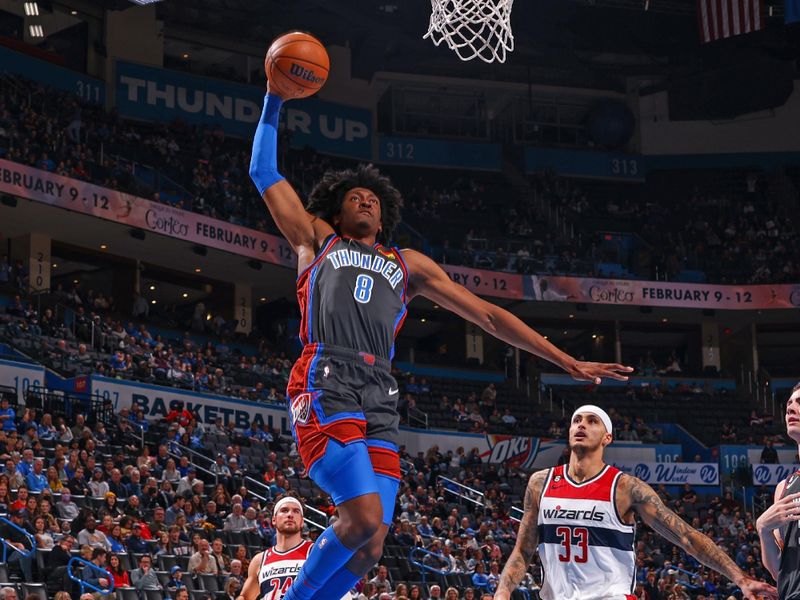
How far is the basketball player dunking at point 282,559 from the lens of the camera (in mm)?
9281

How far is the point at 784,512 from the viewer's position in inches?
224

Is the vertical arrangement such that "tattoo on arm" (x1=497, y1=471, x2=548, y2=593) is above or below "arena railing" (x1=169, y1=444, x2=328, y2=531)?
above

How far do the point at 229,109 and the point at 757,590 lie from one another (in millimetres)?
36768

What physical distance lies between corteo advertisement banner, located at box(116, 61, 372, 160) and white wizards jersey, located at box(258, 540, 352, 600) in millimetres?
30866

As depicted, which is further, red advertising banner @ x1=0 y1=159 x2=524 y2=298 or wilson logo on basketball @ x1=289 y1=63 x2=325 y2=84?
red advertising banner @ x1=0 y1=159 x2=524 y2=298

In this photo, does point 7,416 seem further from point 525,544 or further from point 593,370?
point 593,370

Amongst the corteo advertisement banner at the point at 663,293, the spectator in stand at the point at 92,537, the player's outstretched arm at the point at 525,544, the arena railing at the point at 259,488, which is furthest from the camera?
the corteo advertisement banner at the point at 663,293

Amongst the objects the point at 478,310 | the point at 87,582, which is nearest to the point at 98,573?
the point at 87,582

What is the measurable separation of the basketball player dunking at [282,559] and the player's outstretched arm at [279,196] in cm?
358

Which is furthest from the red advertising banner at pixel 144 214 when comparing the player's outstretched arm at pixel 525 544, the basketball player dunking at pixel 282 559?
the player's outstretched arm at pixel 525 544

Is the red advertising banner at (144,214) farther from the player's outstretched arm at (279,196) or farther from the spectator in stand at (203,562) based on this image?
the player's outstretched arm at (279,196)

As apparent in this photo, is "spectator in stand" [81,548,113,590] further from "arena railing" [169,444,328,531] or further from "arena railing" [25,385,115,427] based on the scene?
"arena railing" [25,385,115,427]

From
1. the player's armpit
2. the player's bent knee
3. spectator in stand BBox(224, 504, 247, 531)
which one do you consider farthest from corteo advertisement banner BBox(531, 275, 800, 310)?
the player's bent knee

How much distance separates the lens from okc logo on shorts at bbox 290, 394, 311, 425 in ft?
19.4
